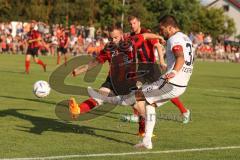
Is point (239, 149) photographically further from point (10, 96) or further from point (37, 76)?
point (37, 76)

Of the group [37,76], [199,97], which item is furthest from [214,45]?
[199,97]

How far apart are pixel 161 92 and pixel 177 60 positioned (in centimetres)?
67

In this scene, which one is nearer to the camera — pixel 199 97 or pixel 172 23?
pixel 172 23

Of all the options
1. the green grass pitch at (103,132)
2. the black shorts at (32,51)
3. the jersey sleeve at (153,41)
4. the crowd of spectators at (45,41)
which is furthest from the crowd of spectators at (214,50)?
the jersey sleeve at (153,41)

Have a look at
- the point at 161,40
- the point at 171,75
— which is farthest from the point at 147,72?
the point at 171,75

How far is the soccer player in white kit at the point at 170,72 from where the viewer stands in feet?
31.1

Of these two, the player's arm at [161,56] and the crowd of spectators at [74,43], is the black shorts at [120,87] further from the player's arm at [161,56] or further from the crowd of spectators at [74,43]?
the crowd of spectators at [74,43]

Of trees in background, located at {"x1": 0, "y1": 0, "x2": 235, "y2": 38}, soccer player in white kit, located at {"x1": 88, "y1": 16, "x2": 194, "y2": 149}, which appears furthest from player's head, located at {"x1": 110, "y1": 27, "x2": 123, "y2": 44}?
trees in background, located at {"x1": 0, "y1": 0, "x2": 235, "y2": 38}

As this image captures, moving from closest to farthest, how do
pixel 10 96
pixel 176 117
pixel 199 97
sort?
1. pixel 176 117
2. pixel 10 96
3. pixel 199 97

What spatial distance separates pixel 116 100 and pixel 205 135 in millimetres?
1684

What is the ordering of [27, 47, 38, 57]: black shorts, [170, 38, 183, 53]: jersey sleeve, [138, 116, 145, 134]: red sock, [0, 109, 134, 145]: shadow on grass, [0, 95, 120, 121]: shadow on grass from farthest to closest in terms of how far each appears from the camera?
1. [27, 47, 38, 57]: black shorts
2. [0, 95, 120, 121]: shadow on grass
3. [0, 109, 134, 145]: shadow on grass
4. [138, 116, 145, 134]: red sock
5. [170, 38, 183, 53]: jersey sleeve

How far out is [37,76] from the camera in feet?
82.8

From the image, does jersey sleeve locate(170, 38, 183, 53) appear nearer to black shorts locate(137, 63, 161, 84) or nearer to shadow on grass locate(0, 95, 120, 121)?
black shorts locate(137, 63, 161, 84)

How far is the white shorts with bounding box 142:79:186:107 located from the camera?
9.71 m
